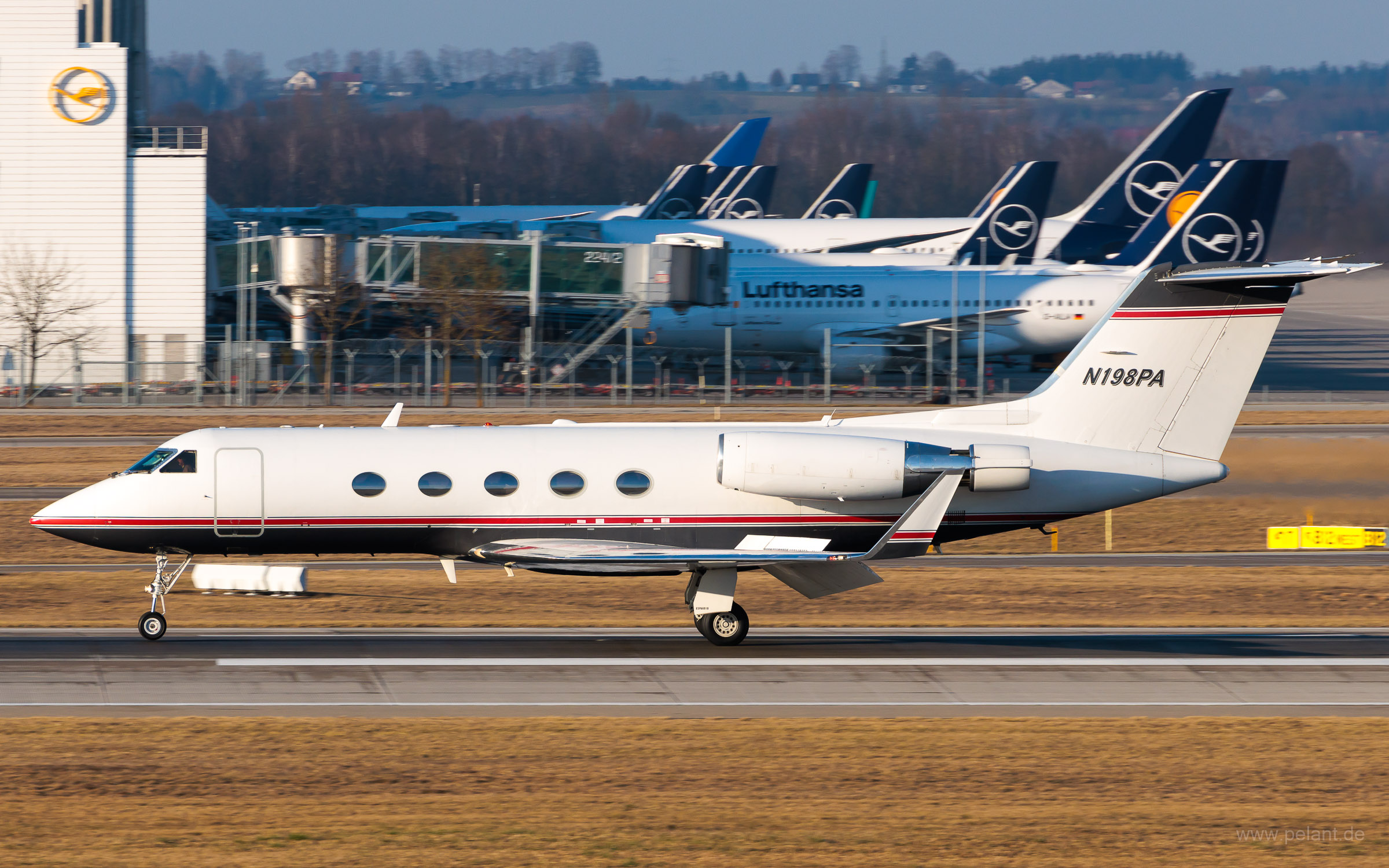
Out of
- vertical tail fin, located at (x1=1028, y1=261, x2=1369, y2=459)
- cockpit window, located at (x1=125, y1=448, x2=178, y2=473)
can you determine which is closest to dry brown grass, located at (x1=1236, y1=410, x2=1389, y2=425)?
vertical tail fin, located at (x1=1028, y1=261, x2=1369, y2=459)

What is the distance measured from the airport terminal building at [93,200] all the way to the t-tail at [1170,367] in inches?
2302

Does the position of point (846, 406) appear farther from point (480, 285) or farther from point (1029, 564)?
point (1029, 564)

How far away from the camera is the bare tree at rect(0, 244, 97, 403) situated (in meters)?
71.2

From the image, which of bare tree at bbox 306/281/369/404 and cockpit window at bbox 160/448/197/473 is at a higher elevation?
bare tree at bbox 306/281/369/404

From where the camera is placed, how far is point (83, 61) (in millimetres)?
74500

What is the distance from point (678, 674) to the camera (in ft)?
70.8

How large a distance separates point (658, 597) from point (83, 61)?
190 feet

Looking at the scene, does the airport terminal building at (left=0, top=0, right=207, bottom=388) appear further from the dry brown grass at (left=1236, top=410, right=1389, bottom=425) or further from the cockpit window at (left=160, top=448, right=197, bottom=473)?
the cockpit window at (left=160, top=448, right=197, bottom=473)

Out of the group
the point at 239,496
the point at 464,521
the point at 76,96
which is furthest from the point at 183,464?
the point at 76,96

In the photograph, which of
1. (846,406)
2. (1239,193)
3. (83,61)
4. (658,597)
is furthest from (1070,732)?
(83,61)

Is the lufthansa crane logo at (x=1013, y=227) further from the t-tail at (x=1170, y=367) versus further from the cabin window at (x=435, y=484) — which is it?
the cabin window at (x=435, y=484)

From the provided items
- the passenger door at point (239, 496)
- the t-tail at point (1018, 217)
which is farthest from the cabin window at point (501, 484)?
the t-tail at point (1018, 217)

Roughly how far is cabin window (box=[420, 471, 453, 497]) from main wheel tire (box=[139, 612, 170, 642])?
4.90 meters

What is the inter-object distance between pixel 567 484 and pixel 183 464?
6.39 metres
